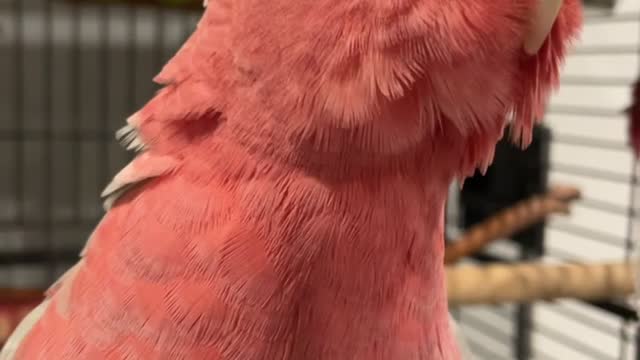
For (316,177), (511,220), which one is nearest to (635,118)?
(511,220)

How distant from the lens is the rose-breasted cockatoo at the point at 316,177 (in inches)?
10.4

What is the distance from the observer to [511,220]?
1050mm

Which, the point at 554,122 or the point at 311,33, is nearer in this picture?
the point at 311,33

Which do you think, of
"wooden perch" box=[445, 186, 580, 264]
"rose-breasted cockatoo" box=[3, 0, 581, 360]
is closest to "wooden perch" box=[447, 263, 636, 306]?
"wooden perch" box=[445, 186, 580, 264]

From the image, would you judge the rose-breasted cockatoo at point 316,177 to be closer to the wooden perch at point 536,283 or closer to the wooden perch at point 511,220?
the wooden perch at point 536,283

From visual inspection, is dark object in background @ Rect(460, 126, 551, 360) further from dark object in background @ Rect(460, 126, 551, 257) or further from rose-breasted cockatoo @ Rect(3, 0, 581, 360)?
rose-breasted cockatoo @ Rect(3, 0, 581, 360)

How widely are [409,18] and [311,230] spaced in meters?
0.09

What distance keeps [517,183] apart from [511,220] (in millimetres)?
269

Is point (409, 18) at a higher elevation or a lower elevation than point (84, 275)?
higher

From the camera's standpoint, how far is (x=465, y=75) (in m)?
0.26

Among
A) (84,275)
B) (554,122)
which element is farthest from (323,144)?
(554,122)

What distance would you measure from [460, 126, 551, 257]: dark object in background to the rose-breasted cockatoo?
972 mm

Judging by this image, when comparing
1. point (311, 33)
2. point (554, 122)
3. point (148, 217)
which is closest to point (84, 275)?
point (148, 217)

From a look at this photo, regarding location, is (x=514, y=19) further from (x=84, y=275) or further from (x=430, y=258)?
(x=84, y=275)
